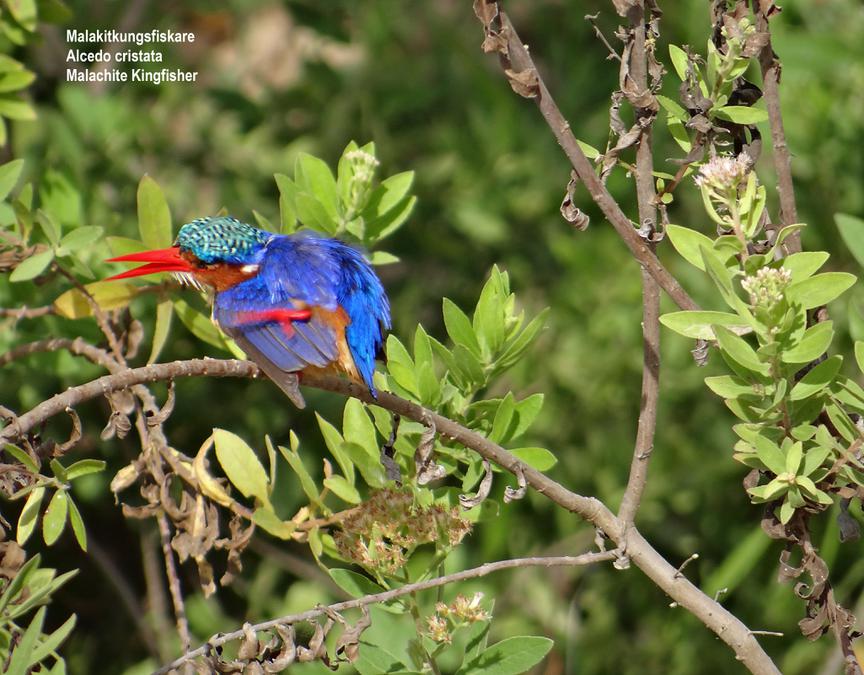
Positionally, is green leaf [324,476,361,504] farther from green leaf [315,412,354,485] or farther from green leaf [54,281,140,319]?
green leaf [54,281,140,319]

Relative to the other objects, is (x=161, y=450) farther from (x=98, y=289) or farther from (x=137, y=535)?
(x=137, y=535)

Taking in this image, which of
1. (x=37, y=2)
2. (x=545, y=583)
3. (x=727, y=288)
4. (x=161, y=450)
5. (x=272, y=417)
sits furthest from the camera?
(x=545, y=583)

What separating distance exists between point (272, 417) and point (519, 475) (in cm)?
233

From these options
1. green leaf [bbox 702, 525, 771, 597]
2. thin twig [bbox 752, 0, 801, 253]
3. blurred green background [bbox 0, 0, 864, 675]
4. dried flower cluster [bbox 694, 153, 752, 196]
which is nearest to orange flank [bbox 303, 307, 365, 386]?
dried flower cluster [bbox 694, 153, 752, 196]

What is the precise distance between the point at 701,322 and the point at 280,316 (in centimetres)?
104

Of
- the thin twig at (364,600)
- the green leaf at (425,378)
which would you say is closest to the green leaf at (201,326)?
the green leaf at (425,378)

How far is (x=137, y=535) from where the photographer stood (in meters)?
4.88

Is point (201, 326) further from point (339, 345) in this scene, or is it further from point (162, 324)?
point (339, 345)

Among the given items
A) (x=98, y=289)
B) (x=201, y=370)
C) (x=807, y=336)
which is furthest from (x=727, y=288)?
(x=98, y=289)

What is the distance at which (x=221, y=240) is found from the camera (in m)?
2.91

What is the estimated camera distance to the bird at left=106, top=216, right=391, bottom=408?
8.41 ft

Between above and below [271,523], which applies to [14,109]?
above

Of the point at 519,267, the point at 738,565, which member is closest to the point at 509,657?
the point at 738,565

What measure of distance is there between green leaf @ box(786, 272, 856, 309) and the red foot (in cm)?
113
